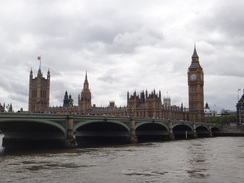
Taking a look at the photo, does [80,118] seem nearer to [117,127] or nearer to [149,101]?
[117,127]

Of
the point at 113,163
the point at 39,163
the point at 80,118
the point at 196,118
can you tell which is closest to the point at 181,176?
the point at 113,163

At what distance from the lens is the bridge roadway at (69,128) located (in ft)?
169

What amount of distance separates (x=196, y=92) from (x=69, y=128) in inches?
5675

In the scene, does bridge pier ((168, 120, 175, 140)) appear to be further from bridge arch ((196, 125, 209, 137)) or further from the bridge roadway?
bridge arch ((196, 125, 209, 137))

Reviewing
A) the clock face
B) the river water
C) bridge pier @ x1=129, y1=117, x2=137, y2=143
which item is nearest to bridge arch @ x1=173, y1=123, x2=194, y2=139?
bridge pier @ x1=129, y1=117, x2=137, y2=143

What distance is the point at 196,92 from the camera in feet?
624

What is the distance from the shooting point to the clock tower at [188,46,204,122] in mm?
188000

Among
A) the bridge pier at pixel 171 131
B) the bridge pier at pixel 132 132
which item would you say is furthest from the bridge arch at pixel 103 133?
the bridge pier at pixel 171 131

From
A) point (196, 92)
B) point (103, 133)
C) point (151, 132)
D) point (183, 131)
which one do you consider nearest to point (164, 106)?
point (196, 92)

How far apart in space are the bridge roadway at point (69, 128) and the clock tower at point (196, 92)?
87.8 metres

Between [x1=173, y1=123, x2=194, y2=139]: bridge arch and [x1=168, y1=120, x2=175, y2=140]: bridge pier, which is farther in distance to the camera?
[x1=173, y1=123, x2=194, y2=139]: bridge arch

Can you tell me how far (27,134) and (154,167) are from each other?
128ft

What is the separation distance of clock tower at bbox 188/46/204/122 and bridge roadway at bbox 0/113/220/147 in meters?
87.8

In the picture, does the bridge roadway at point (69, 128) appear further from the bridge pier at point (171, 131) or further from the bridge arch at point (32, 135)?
the bridge pier at point (171, 131)
